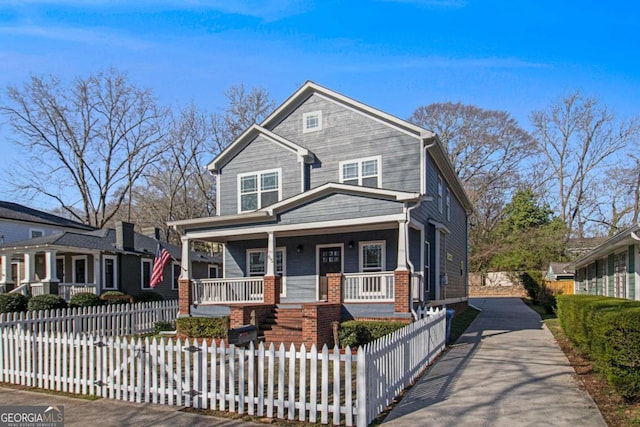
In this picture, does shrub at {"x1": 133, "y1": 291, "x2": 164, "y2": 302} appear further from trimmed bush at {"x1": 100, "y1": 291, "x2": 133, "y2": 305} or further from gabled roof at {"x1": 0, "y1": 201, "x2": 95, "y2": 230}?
gabled roof at {"x1": 0, "y1": 201, "x2": 95, "y2": 230}

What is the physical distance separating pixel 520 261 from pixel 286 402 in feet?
130

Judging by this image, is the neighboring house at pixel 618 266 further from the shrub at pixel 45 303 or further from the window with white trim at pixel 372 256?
the shrub at pixel 45 303

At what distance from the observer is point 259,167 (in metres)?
18.2

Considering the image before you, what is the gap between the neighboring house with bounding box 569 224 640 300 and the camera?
11211 millimetres

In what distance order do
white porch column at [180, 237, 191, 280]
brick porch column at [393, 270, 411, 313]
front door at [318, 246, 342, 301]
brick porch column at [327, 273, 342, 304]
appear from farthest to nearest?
front door at [318, 246, 342, 301] < white porch column at [180, 237, 191, 280] < brick porch column at [327, 273, 342, 304] < brick porch column at [393, 270, 411, 313]

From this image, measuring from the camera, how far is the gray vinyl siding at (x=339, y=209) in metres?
13.7

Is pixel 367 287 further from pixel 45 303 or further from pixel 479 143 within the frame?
pixel 479 143

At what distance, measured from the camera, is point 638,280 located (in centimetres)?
1117

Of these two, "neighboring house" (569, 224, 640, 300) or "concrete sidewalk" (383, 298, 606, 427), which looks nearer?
"concrete sidewalk" (383, 298, 606, 427)

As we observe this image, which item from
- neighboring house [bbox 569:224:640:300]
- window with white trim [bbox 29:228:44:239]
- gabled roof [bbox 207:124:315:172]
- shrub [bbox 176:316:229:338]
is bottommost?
shrub [bbox 176:316:229:338]

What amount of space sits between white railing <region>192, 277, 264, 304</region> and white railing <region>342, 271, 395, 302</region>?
308 cm

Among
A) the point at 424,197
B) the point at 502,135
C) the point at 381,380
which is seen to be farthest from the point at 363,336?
the point at 502,135

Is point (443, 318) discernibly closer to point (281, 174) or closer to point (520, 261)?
point (281, 174)

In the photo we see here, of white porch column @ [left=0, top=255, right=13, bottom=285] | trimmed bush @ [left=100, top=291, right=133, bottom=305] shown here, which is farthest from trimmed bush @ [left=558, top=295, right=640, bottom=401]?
white porch column @ [left=0, top=255, right=13, bottom=285]
